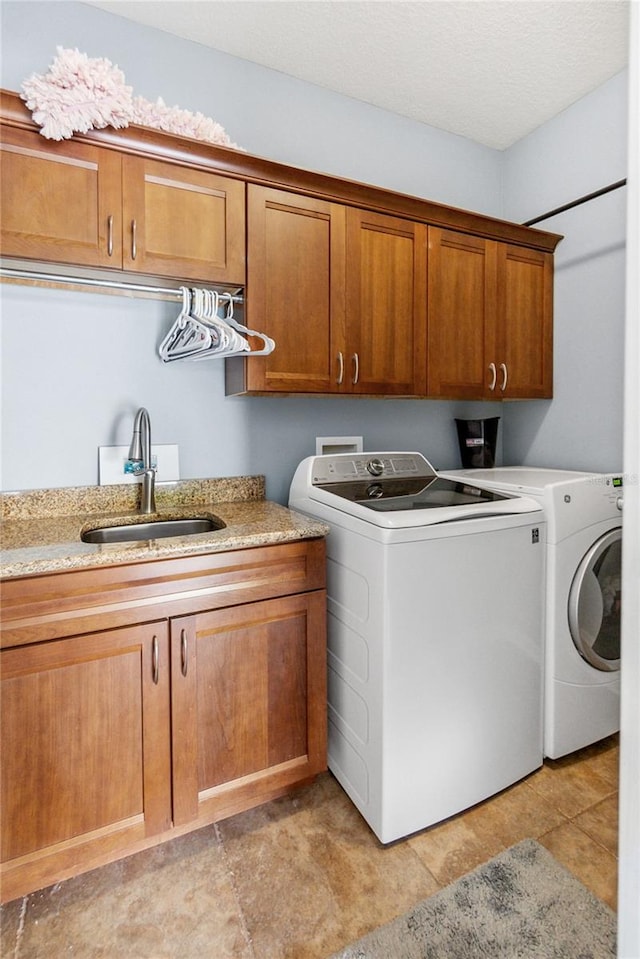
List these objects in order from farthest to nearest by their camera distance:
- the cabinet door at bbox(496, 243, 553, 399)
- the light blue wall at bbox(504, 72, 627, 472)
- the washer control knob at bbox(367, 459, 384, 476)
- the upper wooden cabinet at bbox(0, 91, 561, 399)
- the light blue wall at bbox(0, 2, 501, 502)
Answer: the cabinet door at bbox(496, 243, 553, 399)
the light blue wall at bbox(504, 72, 627, 472)
the washer control knob at bbox(367, 459, 384, 476)
the light blue wall at bbox(0, 2, 501, 502)
the upper wooden cabinet at bbox(0, 91, 561, 399)

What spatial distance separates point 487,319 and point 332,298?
0.84 meters

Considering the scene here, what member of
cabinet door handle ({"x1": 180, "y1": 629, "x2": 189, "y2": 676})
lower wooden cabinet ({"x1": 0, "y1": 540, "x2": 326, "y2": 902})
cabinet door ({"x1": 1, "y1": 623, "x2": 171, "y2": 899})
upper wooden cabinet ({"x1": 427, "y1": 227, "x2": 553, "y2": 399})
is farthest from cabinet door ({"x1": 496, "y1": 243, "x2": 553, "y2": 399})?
cabinet door ({"x1": 1, "y1": 623, "x2": 171, "y2": 899})

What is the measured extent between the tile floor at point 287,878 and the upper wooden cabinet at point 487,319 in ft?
5.42

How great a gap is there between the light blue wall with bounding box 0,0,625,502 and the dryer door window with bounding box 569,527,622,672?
60 centimetres

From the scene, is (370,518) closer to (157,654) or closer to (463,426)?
(157,654)

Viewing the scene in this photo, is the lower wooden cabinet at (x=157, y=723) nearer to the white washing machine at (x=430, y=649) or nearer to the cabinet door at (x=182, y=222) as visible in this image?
the white washing machine at (x=430, y=649)

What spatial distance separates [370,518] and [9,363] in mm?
1371

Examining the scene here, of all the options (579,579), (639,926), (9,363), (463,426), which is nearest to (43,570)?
(9,363)

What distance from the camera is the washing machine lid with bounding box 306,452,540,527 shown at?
5.12 feet

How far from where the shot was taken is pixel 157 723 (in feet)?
4.68

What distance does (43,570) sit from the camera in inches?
49.3

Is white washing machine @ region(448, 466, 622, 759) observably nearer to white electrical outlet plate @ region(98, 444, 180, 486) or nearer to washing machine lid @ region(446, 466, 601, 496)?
washing machine lid @ region(446, 466, 601, 496)

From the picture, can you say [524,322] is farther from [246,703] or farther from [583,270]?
[246,703]

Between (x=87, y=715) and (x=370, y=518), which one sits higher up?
(x=370, y=518)
